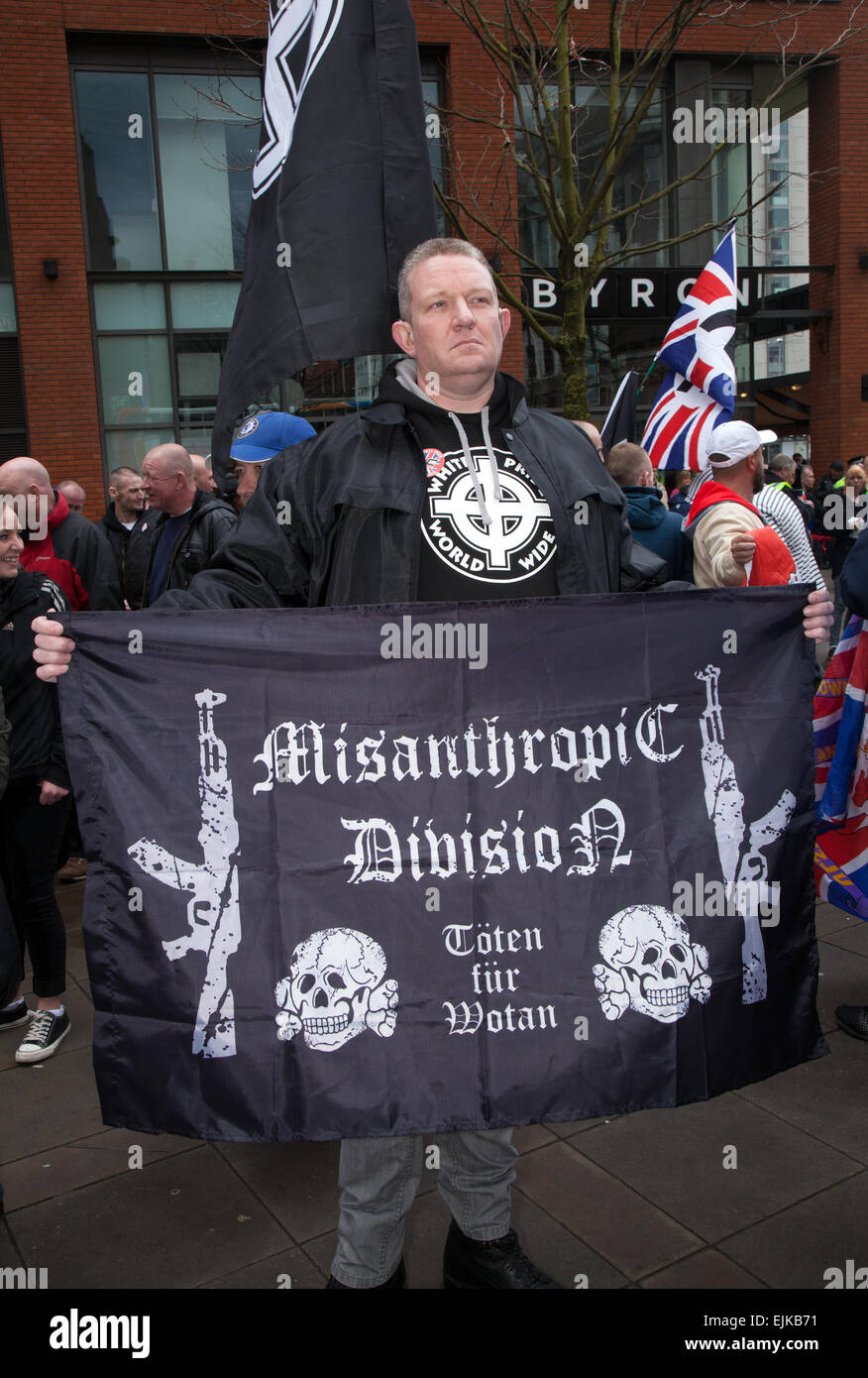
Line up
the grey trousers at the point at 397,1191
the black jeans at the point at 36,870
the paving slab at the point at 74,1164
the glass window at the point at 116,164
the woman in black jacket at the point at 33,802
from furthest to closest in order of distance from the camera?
the glass window at the point at 116,164 < the black jeans at the point at 36,870 < the woman in black jacket at the point at 33,802 < the paving slab at the point at 74,1164 < the grey trousers at the point at 397,1191

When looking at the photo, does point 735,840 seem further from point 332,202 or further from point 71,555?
point 71,555

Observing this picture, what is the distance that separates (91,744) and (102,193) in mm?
14889

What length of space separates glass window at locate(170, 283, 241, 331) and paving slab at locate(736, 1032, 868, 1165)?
1413cm

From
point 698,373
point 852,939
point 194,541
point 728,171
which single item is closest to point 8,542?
point 194,541

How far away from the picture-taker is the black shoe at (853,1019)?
4012 millimetres

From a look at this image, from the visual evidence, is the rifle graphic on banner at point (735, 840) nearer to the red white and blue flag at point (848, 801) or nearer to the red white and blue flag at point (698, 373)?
the red white and blue flag at point (848, 801)

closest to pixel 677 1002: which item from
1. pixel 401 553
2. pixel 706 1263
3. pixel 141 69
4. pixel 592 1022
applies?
pixel 592 1022

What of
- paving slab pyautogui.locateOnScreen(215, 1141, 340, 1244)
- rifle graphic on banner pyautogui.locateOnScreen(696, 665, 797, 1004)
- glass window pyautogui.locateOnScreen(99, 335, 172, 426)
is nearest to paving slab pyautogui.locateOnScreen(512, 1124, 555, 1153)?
paving slab pyautogui.locateOnScreen(215, 1141, 340, 1244)

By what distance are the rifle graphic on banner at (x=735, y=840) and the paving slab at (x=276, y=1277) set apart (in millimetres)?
1294

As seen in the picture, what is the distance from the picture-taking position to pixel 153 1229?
10.2 ft

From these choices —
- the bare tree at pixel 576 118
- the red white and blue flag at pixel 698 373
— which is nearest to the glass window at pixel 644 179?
the bare tree at pixel 576 118

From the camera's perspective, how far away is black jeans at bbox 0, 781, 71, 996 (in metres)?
4.10

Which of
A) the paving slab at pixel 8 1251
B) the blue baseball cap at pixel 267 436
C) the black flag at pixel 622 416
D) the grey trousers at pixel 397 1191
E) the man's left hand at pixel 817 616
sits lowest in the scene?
the paving slab at pixel 8 1251
